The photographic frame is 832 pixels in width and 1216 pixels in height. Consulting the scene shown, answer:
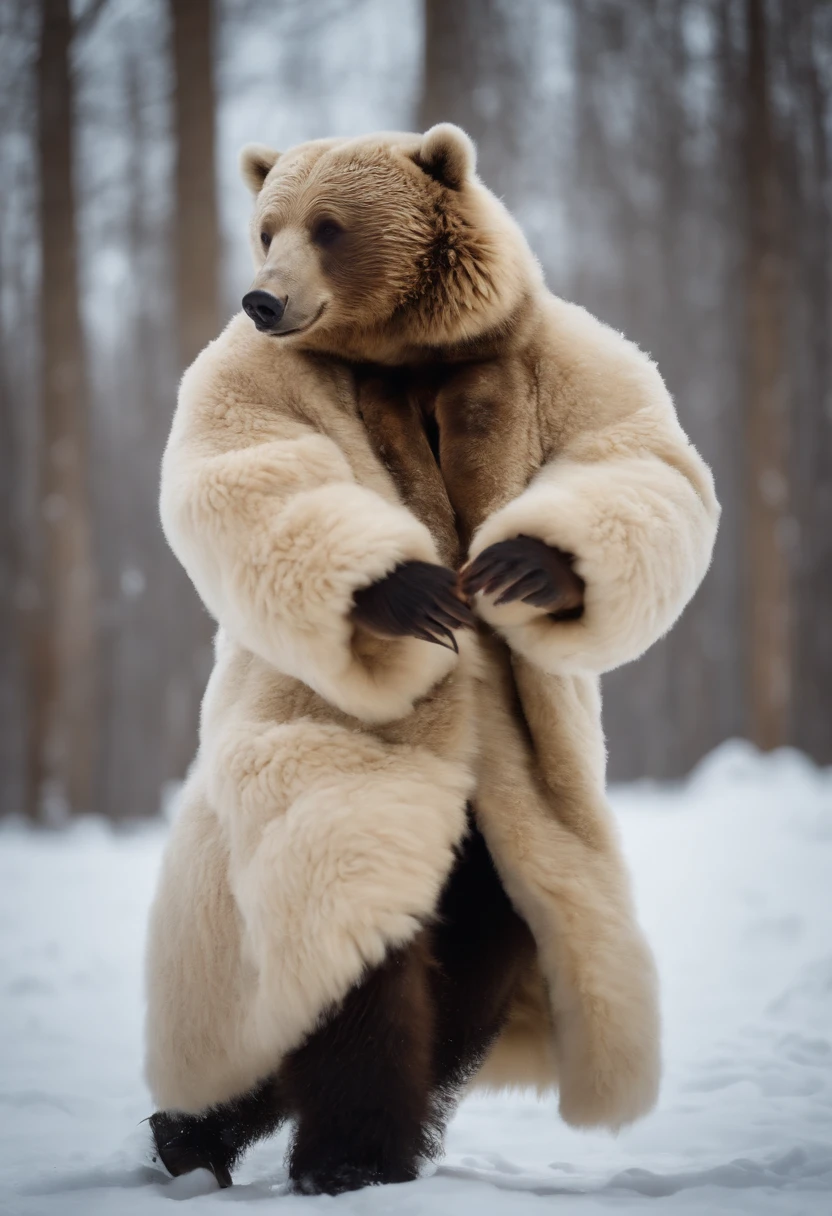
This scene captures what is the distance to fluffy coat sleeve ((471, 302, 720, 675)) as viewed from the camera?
1793 millimetres

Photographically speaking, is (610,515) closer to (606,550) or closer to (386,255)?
(606,550)

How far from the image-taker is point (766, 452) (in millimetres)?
7453

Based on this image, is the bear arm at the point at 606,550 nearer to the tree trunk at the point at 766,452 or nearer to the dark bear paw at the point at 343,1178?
the dark bear paw at the point at 343,1178

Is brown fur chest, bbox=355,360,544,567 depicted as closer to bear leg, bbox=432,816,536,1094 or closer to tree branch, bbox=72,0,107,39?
bear leg, bbox=432,816,536,1094

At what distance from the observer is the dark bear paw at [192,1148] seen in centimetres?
206

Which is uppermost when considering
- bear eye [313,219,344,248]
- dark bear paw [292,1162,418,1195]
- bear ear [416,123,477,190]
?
bear ear [416,123,477,190]

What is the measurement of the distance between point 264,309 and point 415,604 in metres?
0.61

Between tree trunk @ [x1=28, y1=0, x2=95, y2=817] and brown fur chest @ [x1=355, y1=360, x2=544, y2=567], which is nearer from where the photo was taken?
brown fur chest @ [x1=355, y1=360, x2=544, y2=567]

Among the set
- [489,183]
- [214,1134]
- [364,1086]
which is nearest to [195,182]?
[489,183]

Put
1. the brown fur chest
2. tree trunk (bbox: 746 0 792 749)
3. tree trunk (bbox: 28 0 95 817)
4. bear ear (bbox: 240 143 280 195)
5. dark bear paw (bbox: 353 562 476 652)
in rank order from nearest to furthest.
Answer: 1. dark bear paw (bbox: 353 562 476 652)
2. the brown fur chest
3. bear ear (bbox: 240 143 280 195)
4. tree trunk (bbox: 28 0 95 817)
5. tree trunk (bbox: 746 0 792 749)

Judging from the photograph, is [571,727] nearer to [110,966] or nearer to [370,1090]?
[370,1090]

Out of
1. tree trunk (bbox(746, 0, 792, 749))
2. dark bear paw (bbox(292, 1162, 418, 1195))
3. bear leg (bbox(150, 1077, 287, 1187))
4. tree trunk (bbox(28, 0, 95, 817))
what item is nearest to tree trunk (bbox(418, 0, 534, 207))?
tree trunk (bbox(746, 0, 792, 749))

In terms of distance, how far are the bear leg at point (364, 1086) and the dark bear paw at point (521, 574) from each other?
1.87ft

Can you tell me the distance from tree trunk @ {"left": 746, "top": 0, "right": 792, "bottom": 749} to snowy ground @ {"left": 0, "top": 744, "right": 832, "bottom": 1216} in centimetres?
126
